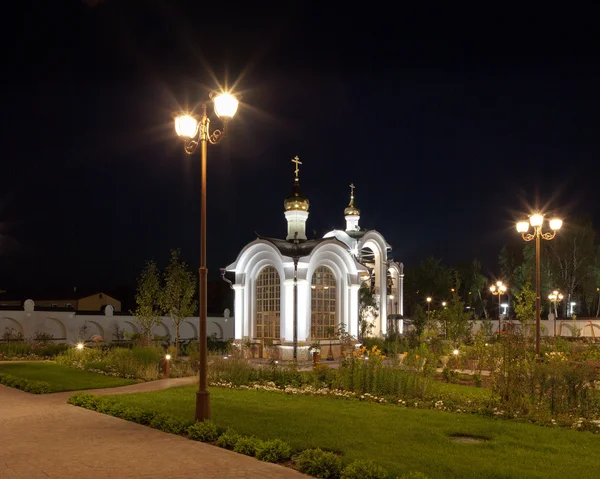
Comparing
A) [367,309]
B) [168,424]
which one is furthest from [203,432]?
[367,309]

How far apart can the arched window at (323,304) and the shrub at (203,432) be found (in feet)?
61.5

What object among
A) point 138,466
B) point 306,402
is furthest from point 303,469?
point 306,402

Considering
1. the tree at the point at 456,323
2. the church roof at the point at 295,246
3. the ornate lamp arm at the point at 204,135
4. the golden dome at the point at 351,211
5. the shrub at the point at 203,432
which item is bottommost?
the shrub at the point at 203,432

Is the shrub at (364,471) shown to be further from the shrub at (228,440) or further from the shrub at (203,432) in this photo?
the shrub at (203,432)

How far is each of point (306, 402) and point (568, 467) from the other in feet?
21.2

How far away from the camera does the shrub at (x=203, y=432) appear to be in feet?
32.0

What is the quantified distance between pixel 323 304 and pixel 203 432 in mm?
19834

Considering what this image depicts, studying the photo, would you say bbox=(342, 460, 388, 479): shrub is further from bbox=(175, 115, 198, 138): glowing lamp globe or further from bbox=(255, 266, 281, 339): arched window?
bbox=(255, 266, 281, 339): arched window

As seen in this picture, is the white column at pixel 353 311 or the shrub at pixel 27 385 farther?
the white column at pixel 353 311

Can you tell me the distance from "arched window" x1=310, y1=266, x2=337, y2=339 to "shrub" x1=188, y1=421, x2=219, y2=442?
18748 millimetres

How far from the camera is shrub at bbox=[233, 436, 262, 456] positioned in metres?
8.82

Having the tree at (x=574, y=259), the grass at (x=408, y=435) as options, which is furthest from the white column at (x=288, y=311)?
the tree at (x=574, y=259)

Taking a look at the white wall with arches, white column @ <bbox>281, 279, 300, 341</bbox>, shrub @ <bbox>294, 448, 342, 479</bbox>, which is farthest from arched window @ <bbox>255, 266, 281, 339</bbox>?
shrub @ <bbox>294, 448, 342, 479</bbox>

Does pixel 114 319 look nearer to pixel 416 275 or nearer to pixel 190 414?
pixel 190 414
